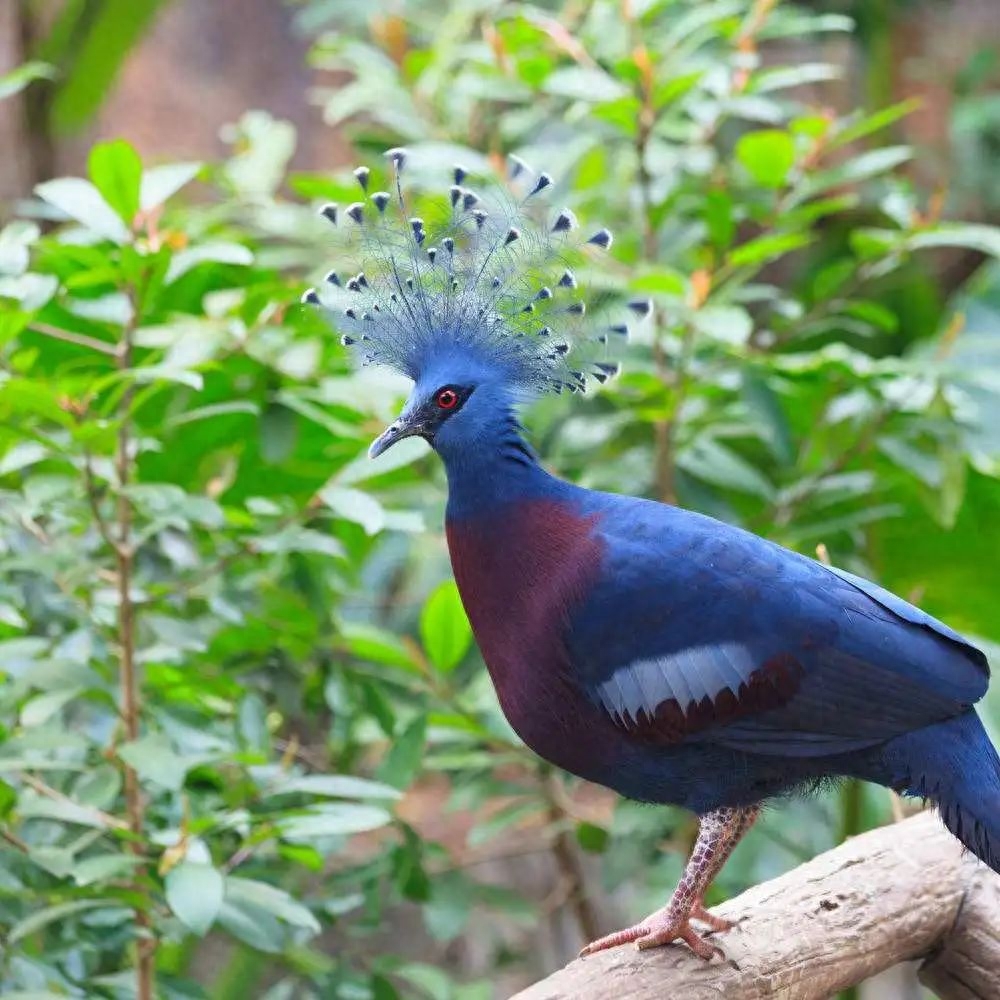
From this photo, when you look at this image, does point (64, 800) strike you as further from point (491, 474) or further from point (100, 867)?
point (491, 474)

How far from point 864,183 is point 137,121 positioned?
2.60 metres

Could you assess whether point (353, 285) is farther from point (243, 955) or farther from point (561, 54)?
point (243, 955)

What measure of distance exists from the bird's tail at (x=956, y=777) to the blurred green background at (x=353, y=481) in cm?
53

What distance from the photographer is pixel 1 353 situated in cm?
190

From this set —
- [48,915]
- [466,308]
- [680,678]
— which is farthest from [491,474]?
[48,915]

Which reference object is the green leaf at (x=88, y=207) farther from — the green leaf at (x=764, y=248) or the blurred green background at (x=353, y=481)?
the green leaf at (x=764, y=248)

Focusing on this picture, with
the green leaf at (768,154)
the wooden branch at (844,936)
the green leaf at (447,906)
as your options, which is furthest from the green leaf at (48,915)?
the green leaf at (768,154)

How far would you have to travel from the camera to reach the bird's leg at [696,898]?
1668 mm

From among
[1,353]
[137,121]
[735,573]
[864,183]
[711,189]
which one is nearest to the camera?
[735,573]

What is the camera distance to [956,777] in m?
1.58

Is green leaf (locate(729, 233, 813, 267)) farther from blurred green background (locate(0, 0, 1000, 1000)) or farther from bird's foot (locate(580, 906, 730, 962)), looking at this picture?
bird's foot (locate(580, 906, 730, 962))

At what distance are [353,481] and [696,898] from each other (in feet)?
2.40

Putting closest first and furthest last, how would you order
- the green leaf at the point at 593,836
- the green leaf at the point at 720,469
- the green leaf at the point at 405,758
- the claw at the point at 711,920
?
the claw at the point at 711,920 < the green leaf at the point at 405,758 < the green leaf at the point at 720,469 < the green leaf at the point at 593,836

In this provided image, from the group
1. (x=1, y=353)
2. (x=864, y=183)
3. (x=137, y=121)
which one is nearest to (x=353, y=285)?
(x=1, y=353)
